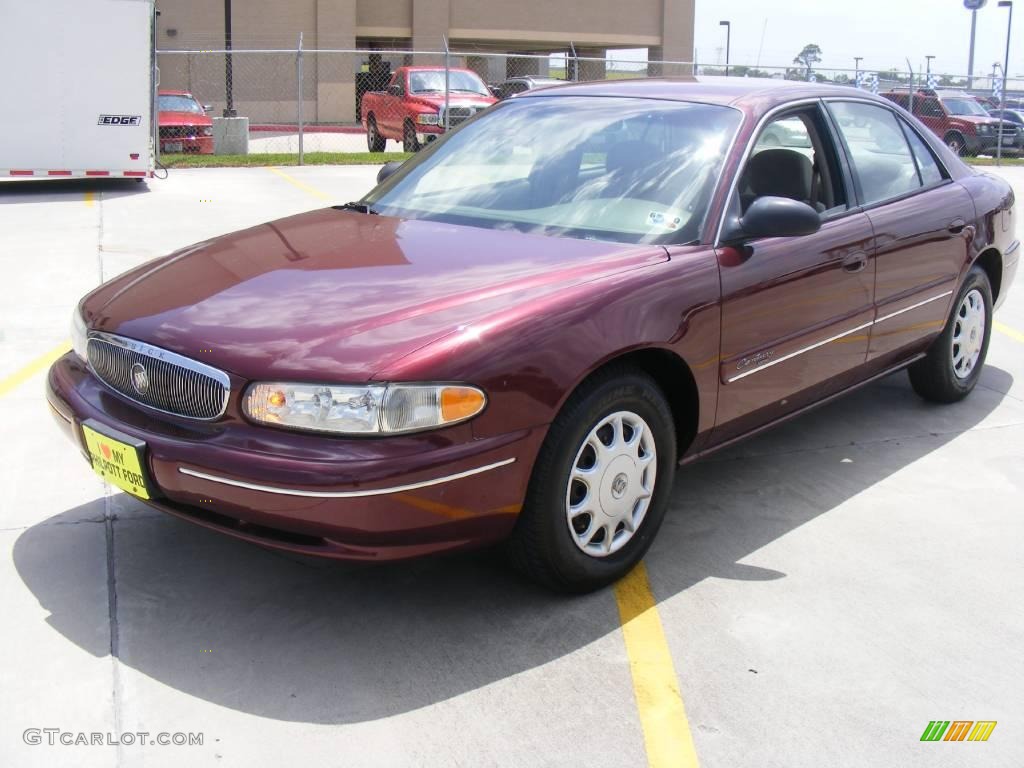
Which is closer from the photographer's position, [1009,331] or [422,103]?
[1009,331]

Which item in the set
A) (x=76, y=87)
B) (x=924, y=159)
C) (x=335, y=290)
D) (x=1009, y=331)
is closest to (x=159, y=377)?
(x=335, y=290)

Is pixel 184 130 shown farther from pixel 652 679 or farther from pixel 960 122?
pixel 652 679

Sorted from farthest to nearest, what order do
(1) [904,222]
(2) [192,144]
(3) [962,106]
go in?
(3) [962,106] < (2) [192,144] < (1) [904,222]

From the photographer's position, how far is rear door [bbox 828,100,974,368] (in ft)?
16.0

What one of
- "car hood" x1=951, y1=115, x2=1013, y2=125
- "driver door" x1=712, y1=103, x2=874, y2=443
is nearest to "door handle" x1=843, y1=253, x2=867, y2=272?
"driver door" x1=712, y1=103, x2=874, y2=443

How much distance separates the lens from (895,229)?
4.90 meters

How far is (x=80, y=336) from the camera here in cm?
387

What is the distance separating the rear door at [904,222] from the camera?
4871 mm

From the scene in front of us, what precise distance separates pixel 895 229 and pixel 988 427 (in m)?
Answer: 1.30

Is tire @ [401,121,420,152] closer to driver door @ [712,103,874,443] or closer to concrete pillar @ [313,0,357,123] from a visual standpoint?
concrete pillar @ [313,0,357,123]

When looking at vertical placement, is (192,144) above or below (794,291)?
above

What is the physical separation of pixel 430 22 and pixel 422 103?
15372 mm

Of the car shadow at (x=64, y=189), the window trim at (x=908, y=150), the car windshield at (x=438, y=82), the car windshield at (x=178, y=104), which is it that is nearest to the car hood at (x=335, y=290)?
the window trim at (x=908, y=150)

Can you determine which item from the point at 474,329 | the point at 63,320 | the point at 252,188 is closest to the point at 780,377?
the point at 474,329
